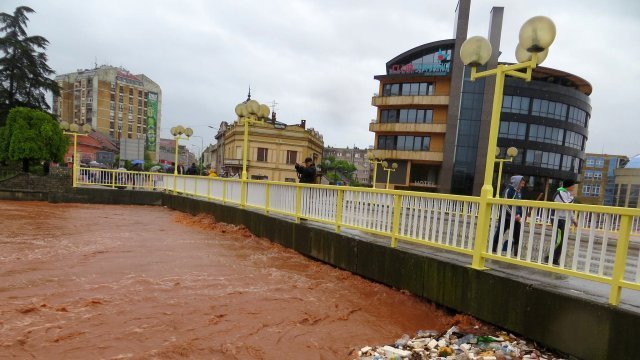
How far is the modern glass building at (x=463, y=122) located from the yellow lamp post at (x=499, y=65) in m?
32.6

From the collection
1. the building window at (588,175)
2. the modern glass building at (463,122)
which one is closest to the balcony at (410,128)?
the modern glass building at (463,122)

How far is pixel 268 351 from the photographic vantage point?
12.0ft

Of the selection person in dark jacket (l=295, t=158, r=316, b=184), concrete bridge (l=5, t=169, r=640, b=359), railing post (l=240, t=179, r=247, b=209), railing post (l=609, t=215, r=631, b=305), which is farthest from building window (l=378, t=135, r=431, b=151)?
railing post (l=609, t=215, r=631, b=305)

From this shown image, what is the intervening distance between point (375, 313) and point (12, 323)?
4.09 m

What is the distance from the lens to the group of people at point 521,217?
397 centimetres

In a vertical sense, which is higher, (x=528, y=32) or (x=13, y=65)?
(x=13, y=65)

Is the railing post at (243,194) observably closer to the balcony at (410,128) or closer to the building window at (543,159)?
the balcony at (410,128)

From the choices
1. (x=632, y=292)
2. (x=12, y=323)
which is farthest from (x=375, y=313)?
(x=12, y=323)

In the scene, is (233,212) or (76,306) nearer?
(76,306)

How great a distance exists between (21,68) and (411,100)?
3507 cm

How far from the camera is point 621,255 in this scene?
3145 mm

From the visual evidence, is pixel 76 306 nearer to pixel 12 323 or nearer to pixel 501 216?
pixel 12 323

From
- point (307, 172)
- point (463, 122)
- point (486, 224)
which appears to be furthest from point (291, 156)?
point (486, 224)

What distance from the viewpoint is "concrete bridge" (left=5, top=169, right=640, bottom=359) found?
126 inches
